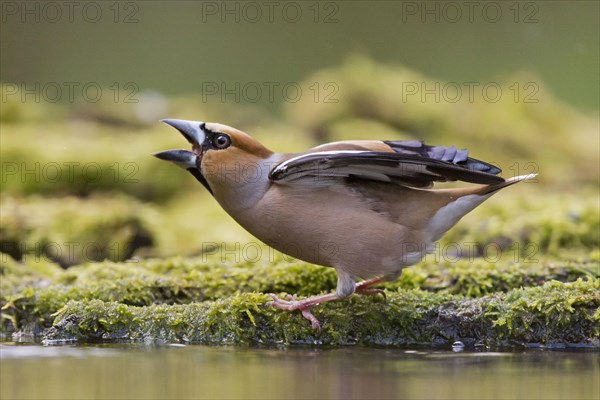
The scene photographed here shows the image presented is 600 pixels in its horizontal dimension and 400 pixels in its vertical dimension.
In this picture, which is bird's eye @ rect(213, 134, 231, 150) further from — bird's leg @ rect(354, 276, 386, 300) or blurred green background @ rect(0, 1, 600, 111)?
blurred green background @ rect(0, 1, 600, 111)

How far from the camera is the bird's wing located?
6035 millimetres

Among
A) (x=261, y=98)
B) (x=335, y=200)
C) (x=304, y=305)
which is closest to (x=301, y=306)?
(x=304, y=305)

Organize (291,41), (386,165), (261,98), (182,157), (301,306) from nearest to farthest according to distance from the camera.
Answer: (386,165) < (301,306) < (182,157) < (261,98) < (291,41)

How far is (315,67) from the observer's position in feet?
52.4

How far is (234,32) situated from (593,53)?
22.6ft

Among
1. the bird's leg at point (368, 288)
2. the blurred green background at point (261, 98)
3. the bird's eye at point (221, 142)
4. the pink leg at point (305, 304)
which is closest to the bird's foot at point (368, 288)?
the bird's leg at point (368, 288)

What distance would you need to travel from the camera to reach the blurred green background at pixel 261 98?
10.1 m

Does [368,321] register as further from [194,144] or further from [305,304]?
[194,144]

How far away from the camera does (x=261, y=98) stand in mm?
16391

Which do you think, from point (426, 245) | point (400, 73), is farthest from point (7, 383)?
point (400, 73)

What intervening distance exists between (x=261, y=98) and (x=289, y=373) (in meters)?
11.8

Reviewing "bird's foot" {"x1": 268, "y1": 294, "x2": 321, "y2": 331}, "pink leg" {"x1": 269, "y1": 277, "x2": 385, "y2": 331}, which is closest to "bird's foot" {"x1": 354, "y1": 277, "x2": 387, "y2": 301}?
"pink leg" {"x1": 269, "y1": 277, "x2": 385, "y2": 331}

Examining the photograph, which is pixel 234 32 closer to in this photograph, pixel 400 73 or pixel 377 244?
pixel 400 73

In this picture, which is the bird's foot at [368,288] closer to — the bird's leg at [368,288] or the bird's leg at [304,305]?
the bird's leg at [368,288]
